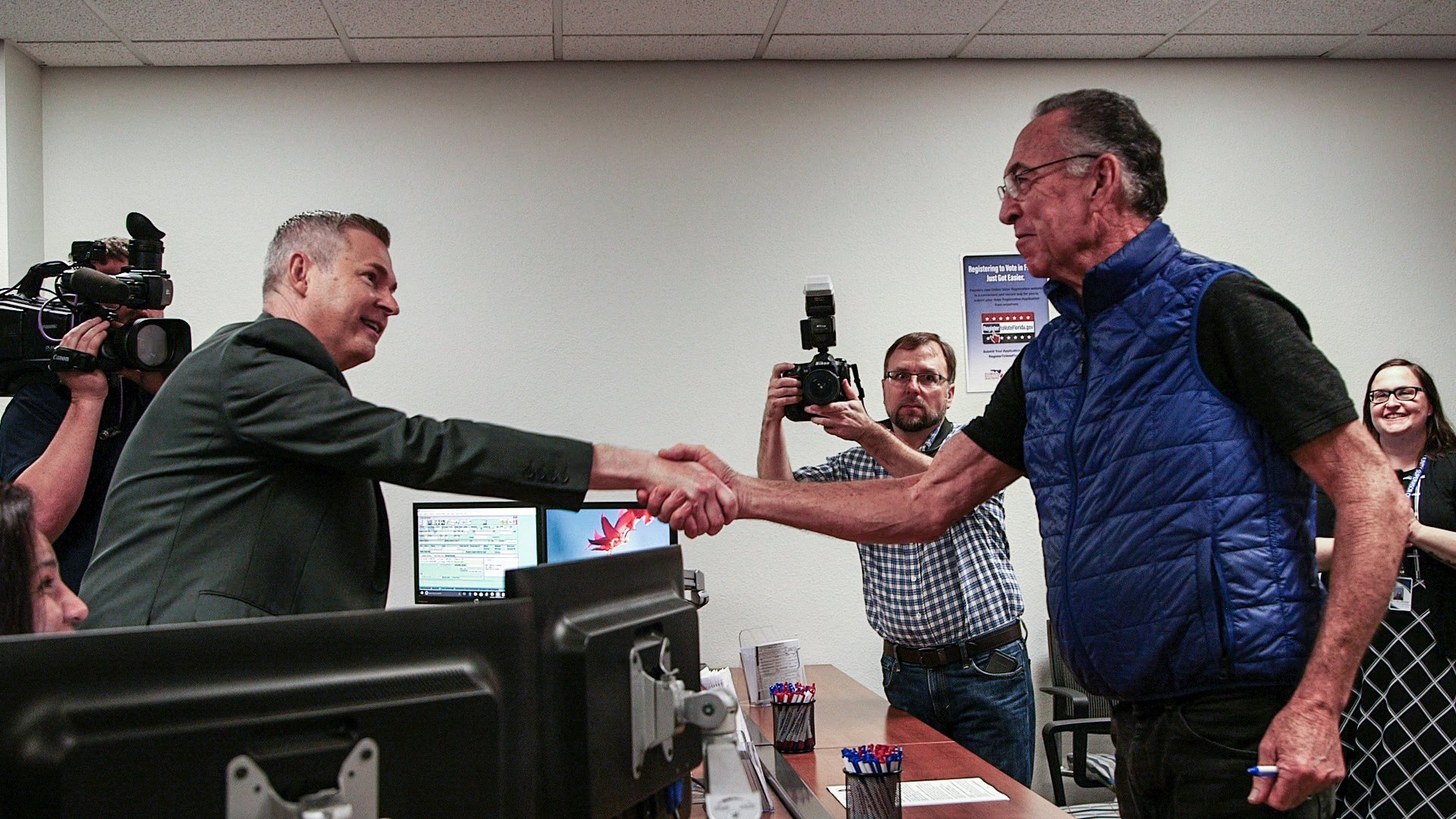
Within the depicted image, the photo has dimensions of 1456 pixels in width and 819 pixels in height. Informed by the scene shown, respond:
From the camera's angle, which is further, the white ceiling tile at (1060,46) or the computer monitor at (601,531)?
the white ceiling tile at (1060,46)

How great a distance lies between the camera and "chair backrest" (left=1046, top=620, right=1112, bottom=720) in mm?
3318

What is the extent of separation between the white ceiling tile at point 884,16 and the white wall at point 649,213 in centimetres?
28

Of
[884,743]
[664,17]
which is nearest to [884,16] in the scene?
[664,17]

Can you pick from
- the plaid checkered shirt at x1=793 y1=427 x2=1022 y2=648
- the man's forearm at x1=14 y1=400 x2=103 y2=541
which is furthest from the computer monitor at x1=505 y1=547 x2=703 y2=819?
A: the man's forearm at x1=14 y1=400 x2=103 y2=541

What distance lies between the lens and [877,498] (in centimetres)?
210

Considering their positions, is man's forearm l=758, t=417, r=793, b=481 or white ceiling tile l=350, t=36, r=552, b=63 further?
white ceiling tile l=350, t=36, r=552, b=63

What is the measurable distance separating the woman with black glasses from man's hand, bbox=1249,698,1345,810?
5.41 ft

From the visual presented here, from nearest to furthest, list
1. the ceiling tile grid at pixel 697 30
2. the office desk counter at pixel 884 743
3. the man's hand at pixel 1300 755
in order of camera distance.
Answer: the man's hand at pixel 1300 755 → the office desk counter at pixel 884 743 → the ceiling tile grid at pixel 697 30

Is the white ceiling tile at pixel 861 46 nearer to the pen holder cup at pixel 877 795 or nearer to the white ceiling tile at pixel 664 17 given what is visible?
the white ceiling tile at pixel 664 17

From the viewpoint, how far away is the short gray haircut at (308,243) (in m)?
1.95

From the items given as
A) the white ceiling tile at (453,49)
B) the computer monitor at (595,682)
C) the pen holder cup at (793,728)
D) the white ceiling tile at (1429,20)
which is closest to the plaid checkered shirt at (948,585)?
the pen holder cup at (793,728)

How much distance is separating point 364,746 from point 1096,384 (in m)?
1.17

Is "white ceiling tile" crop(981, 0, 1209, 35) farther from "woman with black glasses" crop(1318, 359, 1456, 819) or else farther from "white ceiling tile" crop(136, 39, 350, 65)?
"white ceiling tile" crop(136, 39, 350, 65)

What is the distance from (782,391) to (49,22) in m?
2.61
